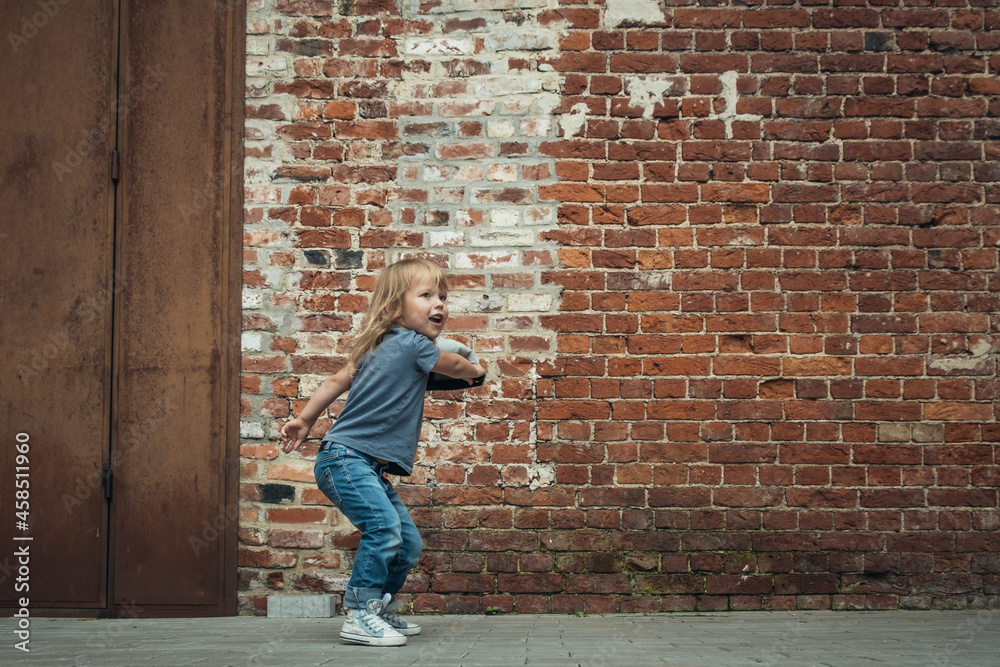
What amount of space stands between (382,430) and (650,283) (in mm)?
1475

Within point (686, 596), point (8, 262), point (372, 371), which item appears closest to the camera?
point (372, 371)

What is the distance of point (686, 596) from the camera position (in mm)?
3480

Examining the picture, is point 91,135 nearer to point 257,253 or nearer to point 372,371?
point 257,253

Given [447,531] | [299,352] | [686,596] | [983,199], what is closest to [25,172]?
[299,352]

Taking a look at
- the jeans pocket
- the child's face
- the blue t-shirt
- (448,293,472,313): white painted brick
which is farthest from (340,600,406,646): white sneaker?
(448,293,472,313): white painted brick

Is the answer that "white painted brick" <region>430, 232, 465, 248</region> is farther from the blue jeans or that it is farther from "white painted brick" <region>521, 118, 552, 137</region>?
the blue jeans

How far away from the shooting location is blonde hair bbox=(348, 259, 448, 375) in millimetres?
2883

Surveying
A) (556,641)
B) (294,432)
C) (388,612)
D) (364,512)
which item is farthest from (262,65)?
(556,641)

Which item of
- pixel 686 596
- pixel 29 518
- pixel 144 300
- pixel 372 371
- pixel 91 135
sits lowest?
pixel 686 596

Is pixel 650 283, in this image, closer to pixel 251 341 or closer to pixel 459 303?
pixel 459 303

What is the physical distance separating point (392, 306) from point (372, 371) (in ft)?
0.86

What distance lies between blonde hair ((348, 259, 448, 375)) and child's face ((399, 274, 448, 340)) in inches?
0.7

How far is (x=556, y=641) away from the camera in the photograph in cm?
275

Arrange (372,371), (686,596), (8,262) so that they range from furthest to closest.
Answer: (8,262)
(686,596)
(372,371)
